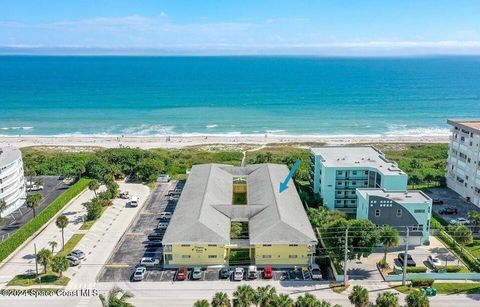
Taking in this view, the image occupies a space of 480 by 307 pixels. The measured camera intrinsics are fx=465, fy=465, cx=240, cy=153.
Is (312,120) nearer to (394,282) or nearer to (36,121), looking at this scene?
(36,121)

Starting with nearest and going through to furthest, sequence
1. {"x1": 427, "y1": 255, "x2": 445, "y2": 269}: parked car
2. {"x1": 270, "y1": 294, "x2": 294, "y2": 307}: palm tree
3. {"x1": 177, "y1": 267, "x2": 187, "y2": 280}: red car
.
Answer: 1. {"x1": 270, "y1": 294, "x2": 294, "y2": 307}: palm tree
2. {"x1": 177, "y1": 267, "x2": 187, "y2": 280}: red car
3. {"x1": 427, "y1": 255, "x2": 445, "y2": 269}: parked car

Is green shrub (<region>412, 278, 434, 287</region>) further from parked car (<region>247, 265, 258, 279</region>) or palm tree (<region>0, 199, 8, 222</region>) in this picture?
palm tree (<region>0, 199, 8, 222</region>)

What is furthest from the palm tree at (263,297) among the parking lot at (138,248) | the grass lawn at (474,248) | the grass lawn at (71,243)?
the grass lawn at (474,248)

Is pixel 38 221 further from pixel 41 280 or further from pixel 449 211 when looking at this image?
pixel 449 211

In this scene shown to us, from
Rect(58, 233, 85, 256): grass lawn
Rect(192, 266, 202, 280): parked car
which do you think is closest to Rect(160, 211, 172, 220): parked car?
Rect(58, 233, 85, 256): grass lawn

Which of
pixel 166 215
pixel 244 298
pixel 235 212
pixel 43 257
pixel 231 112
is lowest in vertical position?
pixel 166 215

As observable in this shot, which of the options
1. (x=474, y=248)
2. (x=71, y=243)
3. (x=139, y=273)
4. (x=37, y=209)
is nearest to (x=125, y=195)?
(x=37, y=209)

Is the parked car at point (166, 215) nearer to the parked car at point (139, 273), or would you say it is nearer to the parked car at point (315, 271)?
the parked car at point (139, 273)
